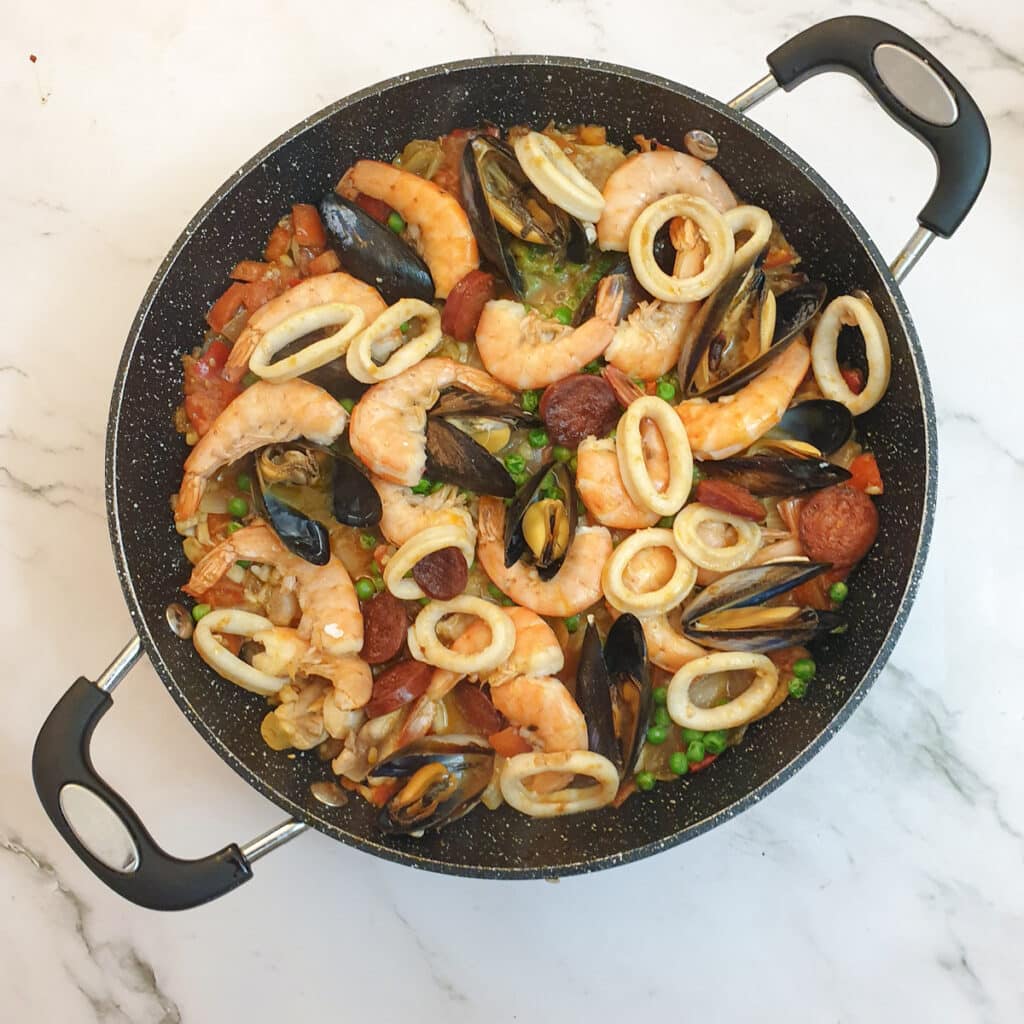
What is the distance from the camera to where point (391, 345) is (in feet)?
8.22

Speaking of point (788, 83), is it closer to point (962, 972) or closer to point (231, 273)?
point (231, 273)

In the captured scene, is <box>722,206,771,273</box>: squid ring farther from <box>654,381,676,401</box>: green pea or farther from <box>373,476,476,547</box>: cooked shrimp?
<box>373,476,476,547</box>: cooked shrimp

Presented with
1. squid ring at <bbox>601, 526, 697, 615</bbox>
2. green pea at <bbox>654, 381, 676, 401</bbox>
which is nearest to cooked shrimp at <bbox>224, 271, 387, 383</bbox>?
green pea at <bbox>654, 381, 676, 401</bbox>

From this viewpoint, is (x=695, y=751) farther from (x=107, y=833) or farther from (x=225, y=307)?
(x=225, y=307)

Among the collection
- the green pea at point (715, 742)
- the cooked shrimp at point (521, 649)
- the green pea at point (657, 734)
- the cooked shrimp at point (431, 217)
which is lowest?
the green pea at point (657, 734)

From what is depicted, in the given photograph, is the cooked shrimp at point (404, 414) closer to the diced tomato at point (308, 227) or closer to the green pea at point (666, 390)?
the green pea at point (666, 390)

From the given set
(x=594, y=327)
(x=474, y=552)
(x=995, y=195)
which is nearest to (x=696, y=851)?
(x=474, y=552)

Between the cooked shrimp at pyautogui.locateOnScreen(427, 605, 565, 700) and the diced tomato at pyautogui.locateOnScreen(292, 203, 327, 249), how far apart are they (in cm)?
A: 103

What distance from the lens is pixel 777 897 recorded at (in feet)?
8.69

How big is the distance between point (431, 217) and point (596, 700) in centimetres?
118

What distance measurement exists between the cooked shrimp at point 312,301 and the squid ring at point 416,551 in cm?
52

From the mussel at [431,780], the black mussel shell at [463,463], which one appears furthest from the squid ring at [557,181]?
the mussel at [431,780]

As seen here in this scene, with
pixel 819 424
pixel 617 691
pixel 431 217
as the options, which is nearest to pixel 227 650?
pixel 617 691

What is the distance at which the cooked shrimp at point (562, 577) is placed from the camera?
239 cm
